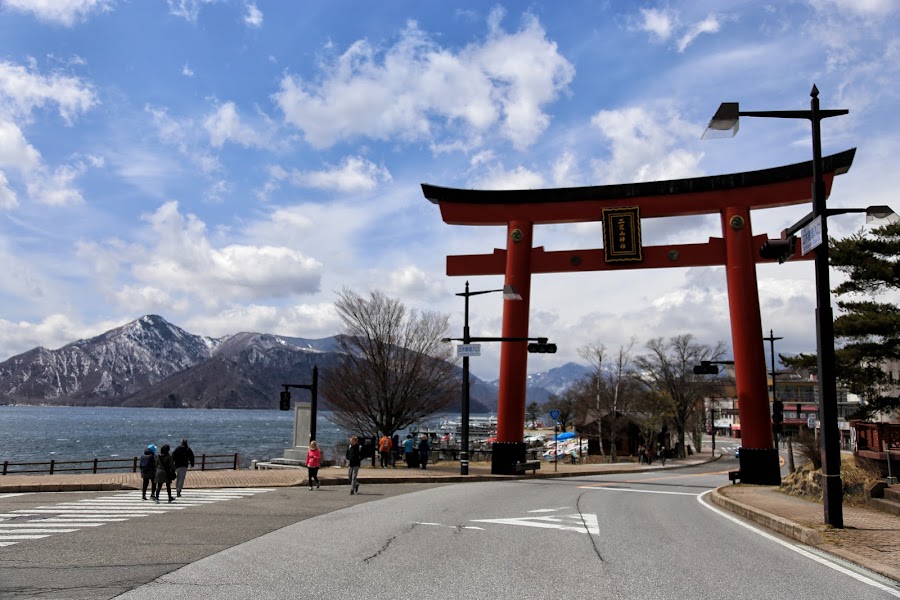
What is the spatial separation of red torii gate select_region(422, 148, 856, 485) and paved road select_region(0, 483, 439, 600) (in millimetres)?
9266

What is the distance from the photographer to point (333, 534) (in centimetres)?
1088

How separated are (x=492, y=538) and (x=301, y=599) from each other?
4.53 metres

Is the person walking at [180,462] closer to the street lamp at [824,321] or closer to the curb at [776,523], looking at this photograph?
the curb at [776,523]

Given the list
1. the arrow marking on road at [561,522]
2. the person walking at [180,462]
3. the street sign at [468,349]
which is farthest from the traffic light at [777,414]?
the person walking at [180,462]

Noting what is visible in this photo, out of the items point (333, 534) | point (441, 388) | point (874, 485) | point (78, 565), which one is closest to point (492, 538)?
point (333, 534)

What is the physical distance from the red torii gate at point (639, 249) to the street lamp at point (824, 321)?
13556 mm

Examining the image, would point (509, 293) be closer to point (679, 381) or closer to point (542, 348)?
point (542, 348)

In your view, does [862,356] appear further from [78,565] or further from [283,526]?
[78,565]

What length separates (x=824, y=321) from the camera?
11.7m

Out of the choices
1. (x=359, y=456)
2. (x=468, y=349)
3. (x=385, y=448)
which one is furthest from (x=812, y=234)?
(x=385, y=448)

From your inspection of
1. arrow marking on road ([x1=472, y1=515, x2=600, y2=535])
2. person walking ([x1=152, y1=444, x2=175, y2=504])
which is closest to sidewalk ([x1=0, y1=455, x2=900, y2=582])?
arrow marking on road ([x1=472, y1=515, x2=600, y2=535])

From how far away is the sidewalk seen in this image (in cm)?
957

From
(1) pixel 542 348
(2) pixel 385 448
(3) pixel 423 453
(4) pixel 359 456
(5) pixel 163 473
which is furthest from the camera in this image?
(2) pixel 385 448

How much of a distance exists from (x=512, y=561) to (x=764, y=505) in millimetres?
9655
